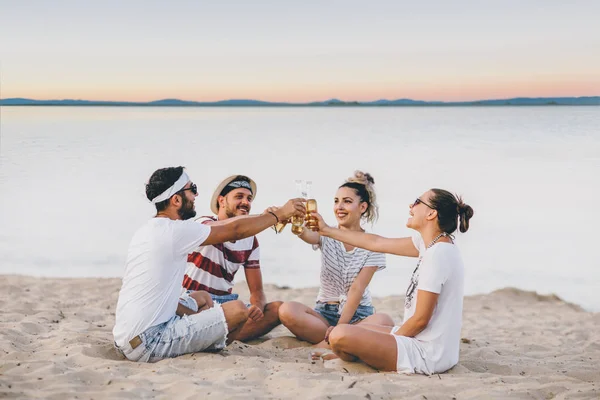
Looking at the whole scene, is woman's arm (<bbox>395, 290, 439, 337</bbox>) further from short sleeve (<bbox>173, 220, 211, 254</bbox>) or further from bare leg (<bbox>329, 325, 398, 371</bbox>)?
short sleeve (<bbox>173, 220, 211, 254</bbox>)

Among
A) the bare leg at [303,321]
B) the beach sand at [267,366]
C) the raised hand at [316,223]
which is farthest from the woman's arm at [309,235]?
the beach sand at [267,366]

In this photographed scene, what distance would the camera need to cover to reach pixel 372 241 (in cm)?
551

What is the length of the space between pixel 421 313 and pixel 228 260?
1985 mm

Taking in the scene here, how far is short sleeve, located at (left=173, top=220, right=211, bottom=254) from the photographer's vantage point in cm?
485

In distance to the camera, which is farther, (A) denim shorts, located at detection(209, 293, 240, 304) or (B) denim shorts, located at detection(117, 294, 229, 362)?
(A) denim shorts, located at detection(209, 293, 240, 304)

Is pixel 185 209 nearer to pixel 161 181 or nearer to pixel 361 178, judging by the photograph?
pixel 161 181

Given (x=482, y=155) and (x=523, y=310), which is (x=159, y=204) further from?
(x=482, y=155)

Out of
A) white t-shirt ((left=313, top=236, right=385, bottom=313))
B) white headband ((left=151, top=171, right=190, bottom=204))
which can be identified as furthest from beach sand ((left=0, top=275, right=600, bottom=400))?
white headband ((left=151, top=171, right=190, bottom=204))

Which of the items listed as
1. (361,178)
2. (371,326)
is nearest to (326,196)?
(361,178)

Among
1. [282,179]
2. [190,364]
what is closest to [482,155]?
[282,179]

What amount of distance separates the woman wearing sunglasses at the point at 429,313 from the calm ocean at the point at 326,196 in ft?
15.1

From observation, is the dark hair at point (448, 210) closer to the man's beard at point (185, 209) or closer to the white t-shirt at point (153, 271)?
the white t-shirt at point (153, 271)

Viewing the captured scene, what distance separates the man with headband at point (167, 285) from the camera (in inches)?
191

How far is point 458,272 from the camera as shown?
15.3 feet
